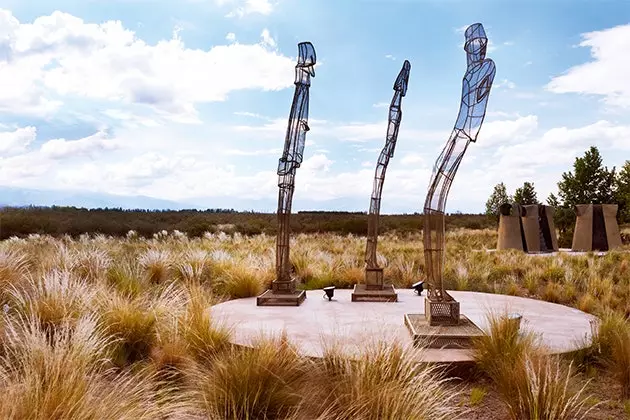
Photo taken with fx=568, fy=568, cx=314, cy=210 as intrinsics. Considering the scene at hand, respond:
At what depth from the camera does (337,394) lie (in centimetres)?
418

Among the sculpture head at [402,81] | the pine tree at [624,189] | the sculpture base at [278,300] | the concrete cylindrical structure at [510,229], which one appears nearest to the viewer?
the sculpture base at [278,300]

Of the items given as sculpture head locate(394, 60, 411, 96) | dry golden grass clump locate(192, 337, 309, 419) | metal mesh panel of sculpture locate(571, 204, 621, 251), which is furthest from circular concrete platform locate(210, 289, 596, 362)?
metal mesh panel of sculpture locate(571, 204, 621, 251)

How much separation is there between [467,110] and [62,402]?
4835mm

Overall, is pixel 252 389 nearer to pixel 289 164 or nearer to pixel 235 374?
pixel 235 374

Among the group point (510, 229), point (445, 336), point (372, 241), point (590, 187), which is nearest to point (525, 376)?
point (445, 336)

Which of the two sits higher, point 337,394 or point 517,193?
point 517,193

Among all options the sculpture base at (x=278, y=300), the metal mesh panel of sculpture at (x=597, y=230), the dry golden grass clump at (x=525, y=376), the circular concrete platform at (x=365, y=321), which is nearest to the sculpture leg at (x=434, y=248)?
the circular concrete platform at (x=365, y=321)

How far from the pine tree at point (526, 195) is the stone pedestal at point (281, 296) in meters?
25.5

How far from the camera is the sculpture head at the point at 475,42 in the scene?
247 inches

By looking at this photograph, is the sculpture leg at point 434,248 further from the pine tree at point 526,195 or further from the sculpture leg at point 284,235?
the pine tree at point 526,195

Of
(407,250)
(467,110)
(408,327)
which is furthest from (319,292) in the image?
(407,250)

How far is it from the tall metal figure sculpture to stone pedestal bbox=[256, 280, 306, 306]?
97 cm

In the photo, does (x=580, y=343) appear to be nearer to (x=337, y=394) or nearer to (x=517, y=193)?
(x=337, y=394)

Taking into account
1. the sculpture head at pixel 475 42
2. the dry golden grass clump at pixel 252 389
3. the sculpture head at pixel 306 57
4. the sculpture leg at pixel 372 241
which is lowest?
the dry golden grass clump at pixel 252 389
